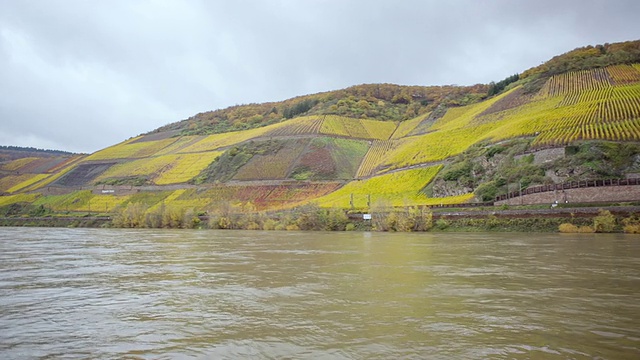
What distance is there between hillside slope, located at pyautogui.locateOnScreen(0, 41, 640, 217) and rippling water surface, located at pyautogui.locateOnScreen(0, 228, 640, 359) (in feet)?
132

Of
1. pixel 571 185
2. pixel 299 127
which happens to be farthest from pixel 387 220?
pixel 299 127

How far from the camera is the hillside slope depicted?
68.7 meters

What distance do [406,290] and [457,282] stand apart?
283cm

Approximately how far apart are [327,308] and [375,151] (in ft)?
336

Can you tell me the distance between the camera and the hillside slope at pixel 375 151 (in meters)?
68.7

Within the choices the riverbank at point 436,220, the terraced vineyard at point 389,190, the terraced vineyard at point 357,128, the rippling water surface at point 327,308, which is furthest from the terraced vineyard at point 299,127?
the rippling water surface at point 327,308

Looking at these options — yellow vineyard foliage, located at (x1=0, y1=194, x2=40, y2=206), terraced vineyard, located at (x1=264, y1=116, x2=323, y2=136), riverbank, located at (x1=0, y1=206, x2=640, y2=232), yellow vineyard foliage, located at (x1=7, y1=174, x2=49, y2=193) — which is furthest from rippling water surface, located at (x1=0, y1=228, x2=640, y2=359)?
yellow vineyard foliage, located at (x1=7, y1=174, x2=49, y2=193)

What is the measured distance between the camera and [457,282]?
60.5 ft

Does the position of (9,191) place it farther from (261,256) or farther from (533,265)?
(533,265)

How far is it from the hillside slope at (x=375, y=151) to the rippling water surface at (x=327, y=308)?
132ft

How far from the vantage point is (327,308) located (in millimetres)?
14031

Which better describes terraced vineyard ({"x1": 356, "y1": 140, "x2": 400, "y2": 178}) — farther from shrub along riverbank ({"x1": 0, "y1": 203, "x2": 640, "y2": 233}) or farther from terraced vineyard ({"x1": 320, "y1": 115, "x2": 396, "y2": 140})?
shrub along riverbank ({"x1": 0, "y1": 203, "x2": 640, "y2": 233})

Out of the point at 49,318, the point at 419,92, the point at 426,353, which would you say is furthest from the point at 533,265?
the point at 419,92

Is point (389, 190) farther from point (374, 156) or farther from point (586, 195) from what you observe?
point (586, 195)
